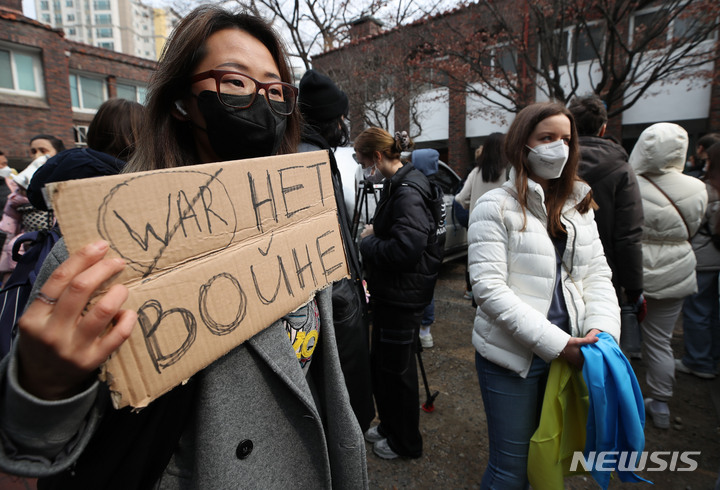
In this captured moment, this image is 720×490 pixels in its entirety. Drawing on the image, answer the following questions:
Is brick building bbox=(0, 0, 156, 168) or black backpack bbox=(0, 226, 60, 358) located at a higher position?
brick building bbox=(0, 0, 156, 168)

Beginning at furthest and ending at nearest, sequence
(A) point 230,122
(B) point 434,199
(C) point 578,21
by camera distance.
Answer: (C) point 578,21 < (B) point 434,199 < (A) point 230,122

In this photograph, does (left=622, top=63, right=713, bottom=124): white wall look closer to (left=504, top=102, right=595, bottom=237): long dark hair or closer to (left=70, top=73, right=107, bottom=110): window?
(left=504, top=102, right=595, bottom=237): long dark hair

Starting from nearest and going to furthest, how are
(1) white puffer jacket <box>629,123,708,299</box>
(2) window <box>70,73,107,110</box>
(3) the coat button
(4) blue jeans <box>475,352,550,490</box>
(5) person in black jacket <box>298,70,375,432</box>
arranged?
(3) the coat button < (5) person in black jacket <box>298,70,375,432</box> < (4) blue jeans <box>475,352,550,490</box> < (1) white puffer jacket <box>629,123,708,299</box> < (2) window <box>70,73,107,110</box>

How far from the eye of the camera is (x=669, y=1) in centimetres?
629

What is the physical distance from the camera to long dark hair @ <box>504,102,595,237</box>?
191 centimetres

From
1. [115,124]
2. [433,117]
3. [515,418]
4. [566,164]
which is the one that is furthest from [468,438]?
[433,117]

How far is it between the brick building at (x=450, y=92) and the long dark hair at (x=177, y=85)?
8.47 m

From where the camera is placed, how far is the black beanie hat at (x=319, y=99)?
2.28 metres

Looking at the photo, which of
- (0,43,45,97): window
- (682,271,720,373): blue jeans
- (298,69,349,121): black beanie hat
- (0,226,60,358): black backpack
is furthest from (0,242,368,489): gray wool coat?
(0,43,45,97): window

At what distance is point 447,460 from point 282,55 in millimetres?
2744

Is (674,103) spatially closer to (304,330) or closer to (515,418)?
(515,418)

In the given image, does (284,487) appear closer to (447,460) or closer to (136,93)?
(447,460)

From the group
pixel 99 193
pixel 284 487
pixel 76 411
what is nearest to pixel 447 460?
pixel 284 487

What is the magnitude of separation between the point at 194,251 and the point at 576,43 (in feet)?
29.6
